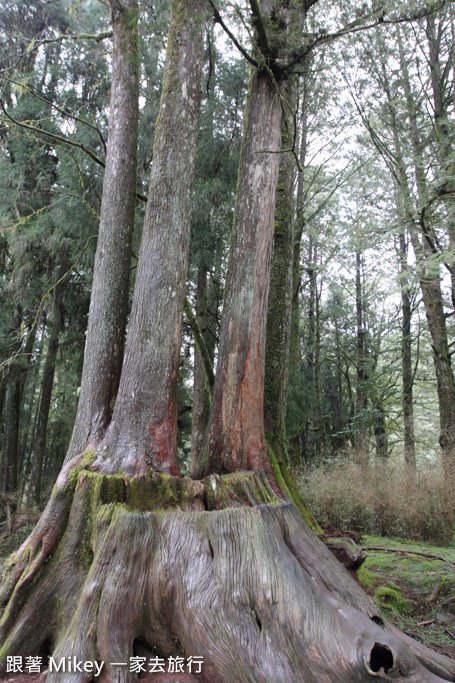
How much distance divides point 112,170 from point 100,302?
1459 mm

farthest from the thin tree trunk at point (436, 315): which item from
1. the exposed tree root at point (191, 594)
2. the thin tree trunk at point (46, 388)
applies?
the thin tree trunk at point (46, 388)

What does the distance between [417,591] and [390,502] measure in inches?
117

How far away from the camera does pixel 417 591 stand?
385 centimetres

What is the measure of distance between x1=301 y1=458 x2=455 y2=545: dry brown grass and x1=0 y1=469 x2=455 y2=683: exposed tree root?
13.8ft

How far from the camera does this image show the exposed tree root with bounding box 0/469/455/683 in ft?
6.62

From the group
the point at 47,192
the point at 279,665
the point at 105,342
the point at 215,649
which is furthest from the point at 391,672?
the point at 47,192

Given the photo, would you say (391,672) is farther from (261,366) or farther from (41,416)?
(41,416)

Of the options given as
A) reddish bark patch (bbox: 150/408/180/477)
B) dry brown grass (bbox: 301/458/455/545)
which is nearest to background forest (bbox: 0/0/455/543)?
dry brown grass (bbox: 301/458/455/545)

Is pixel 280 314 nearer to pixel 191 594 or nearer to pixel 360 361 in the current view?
pixel 191 594

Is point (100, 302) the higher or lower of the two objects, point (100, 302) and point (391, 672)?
the higher

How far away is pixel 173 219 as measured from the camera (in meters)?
3.54

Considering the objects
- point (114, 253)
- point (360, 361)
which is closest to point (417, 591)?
point (114, 253)

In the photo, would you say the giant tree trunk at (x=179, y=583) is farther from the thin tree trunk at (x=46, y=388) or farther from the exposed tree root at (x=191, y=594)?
the thin tree trunk at (x=46, y=388)

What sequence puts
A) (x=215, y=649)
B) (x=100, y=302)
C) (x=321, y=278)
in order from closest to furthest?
(x=215, y=649) → (x=100, y=302) → (x=321, y=278)
